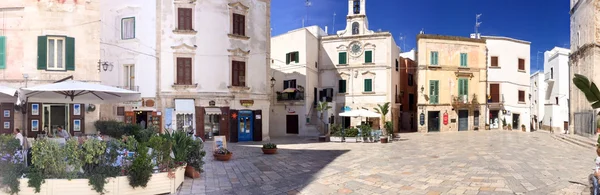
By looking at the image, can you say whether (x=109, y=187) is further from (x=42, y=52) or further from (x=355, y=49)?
(x=355, y=49)

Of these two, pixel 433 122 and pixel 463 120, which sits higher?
pixel 463 120

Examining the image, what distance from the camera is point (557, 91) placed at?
3891 cm

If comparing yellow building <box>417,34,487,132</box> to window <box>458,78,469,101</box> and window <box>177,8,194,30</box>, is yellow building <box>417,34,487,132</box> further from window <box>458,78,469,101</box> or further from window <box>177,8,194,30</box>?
window <box>177,8,194,30</box>

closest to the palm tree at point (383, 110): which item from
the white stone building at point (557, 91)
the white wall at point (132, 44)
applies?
the white wall at point (132, 44)

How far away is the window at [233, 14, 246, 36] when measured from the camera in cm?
2277

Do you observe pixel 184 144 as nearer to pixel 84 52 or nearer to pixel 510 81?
pixel 84 52

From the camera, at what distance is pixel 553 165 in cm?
1284

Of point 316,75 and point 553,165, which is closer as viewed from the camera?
point 553,165

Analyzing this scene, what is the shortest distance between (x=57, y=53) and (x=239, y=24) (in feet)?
32.5

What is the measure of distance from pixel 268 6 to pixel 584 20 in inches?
915

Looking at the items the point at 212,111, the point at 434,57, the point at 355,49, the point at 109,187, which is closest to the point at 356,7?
the point at 355,49

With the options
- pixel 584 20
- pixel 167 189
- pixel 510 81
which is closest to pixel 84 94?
pixel 167 189

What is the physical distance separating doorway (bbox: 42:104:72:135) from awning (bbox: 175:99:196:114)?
218 inches

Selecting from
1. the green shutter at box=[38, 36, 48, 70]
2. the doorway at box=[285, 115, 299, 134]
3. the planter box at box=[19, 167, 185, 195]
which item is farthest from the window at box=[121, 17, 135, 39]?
the planter box at box=[19, 167, 185, 195]
